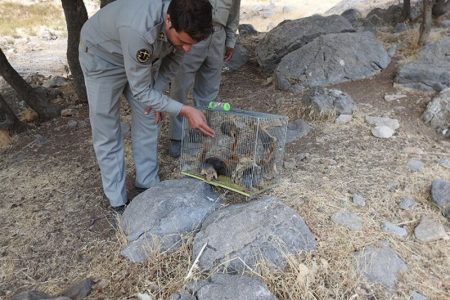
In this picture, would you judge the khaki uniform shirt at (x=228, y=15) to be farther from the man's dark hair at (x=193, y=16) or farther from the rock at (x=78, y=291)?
the rock at (x=78, y=291)

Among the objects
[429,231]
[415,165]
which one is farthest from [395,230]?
[415,165]

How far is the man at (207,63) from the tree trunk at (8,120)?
7.00 ft

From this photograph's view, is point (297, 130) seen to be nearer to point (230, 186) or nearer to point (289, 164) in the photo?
point (289, 164)

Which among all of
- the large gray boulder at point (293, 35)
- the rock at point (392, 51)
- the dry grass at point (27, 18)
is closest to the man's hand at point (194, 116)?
the large gray boulder at point (293, 35)

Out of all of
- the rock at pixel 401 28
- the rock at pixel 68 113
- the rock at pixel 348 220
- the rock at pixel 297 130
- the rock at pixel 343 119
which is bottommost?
the rock at pixel 68 113

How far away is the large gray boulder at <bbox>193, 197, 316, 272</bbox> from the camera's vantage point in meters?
2.64

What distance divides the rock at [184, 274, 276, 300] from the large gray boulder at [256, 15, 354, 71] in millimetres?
4175

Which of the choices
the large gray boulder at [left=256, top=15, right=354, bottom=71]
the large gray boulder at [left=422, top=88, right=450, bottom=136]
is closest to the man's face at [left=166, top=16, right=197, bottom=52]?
the large gray boulder at [left=422, top=88, right=450, bottom=136]

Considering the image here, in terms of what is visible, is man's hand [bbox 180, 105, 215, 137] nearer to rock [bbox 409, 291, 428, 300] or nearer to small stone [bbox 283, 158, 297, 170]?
small stone [bbox 283, 158, 297, 170]

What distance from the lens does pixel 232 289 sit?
2344 millimetres

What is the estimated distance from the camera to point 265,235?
106 inches

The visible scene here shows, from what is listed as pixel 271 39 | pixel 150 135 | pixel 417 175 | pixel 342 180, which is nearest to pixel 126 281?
pixel 150 135

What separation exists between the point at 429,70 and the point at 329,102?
1.25 m

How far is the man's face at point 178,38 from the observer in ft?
8.05
